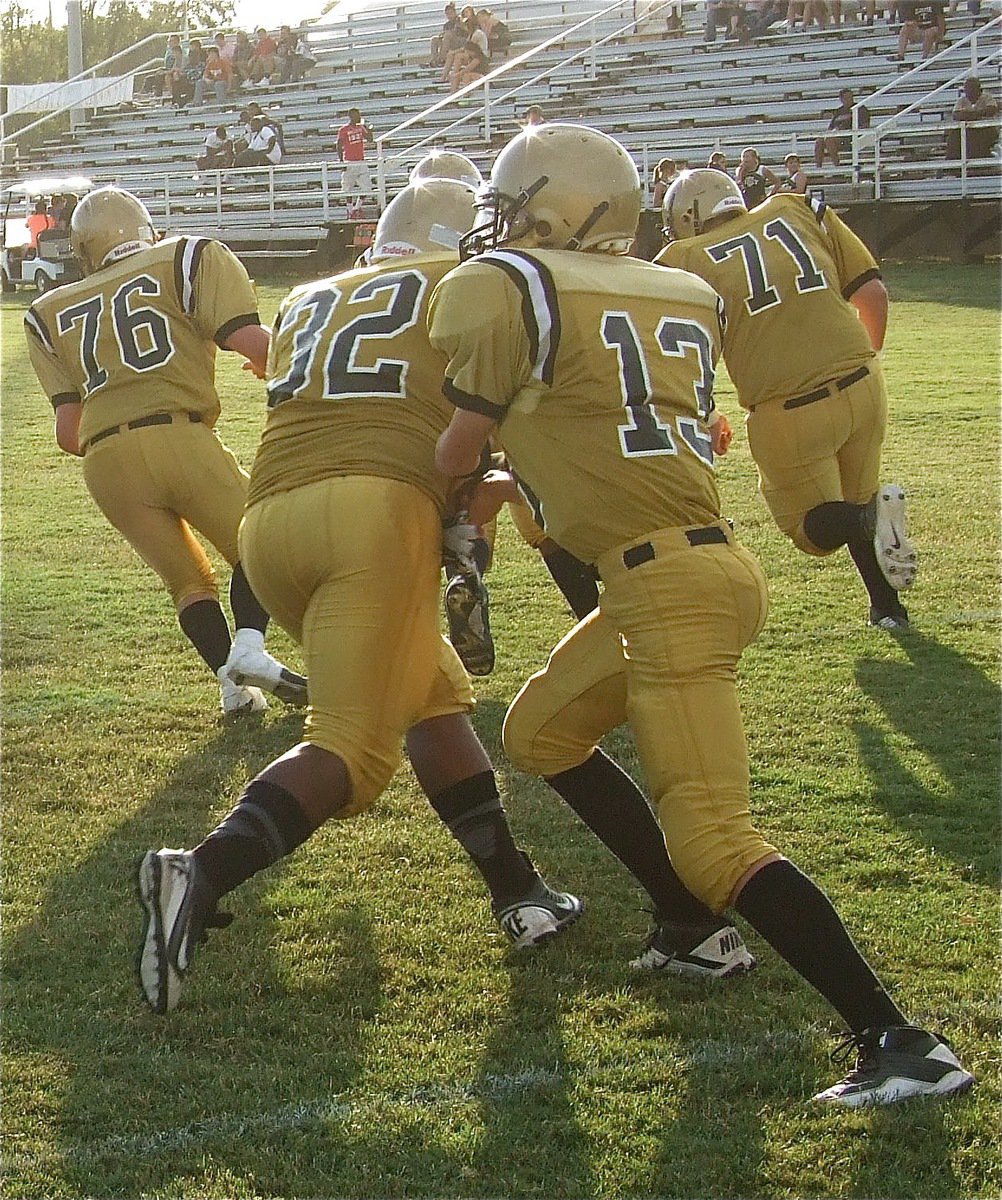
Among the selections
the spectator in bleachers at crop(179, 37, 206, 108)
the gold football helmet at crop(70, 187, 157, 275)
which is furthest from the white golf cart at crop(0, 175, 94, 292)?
the gold football helmet at crop(70, 187, 157, 275)

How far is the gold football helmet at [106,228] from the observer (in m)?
5.01

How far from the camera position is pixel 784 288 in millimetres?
5375

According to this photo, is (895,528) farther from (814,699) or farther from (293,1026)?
(293,1026)

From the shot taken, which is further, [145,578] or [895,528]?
[145,578]

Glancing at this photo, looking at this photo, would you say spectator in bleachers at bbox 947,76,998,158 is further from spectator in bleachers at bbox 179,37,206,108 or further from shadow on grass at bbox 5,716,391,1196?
shadow on grass at bbox 5,716,391,1196

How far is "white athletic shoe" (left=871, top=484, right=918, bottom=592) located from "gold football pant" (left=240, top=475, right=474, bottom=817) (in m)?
2.25

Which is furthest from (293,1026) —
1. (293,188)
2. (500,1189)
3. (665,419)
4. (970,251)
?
(293,188)

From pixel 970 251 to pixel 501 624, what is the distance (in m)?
13.7

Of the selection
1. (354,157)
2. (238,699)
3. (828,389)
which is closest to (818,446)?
(828,389)

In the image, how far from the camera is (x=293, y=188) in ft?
75.0

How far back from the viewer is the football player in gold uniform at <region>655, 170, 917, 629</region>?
5.36m

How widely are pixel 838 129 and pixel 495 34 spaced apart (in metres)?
8.83

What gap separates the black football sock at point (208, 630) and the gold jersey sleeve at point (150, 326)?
61cm

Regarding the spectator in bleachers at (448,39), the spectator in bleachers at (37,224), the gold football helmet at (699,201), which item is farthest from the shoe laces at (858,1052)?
the spectator in bleachers at (448,39)
